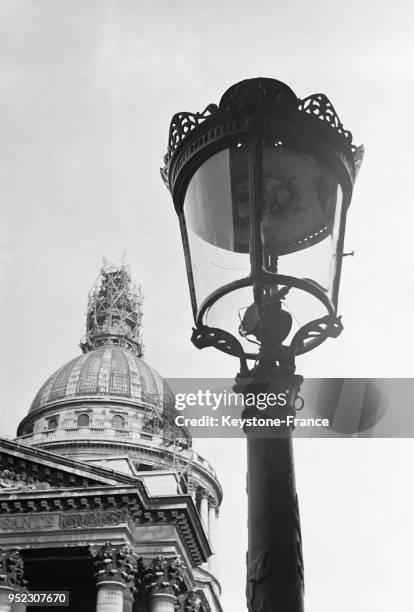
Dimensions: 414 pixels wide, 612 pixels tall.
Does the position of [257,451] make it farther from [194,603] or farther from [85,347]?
[85,347]

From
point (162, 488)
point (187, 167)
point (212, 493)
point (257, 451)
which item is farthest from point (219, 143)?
point (212, 493)

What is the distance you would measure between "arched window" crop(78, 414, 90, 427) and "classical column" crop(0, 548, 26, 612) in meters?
28.6

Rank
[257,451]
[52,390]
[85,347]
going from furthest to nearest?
[85,347] < [52,390] < [257,451]

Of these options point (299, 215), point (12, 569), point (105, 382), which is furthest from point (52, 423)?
point (299, 215)

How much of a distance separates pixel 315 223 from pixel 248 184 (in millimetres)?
379

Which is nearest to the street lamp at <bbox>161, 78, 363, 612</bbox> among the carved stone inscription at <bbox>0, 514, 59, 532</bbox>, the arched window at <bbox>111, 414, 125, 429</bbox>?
the carved stone inscription at <bbox>0, 514, 59, 532</bbox>

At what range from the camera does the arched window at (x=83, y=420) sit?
55.6 metres

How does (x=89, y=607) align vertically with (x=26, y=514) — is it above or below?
below

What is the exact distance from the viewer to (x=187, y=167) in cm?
372

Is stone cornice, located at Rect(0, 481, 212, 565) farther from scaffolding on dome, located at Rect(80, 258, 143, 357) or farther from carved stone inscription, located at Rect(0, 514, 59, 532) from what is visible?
→ scaffolding on dome, located at Rect(80, 258, 143, 357)

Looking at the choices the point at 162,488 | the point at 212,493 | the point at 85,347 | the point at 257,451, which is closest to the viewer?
the point at 257,451

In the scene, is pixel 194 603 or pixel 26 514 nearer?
pixel 26 514

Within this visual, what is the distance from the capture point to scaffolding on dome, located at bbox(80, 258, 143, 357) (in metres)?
68.8

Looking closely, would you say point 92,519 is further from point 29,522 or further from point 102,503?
point 29,522
